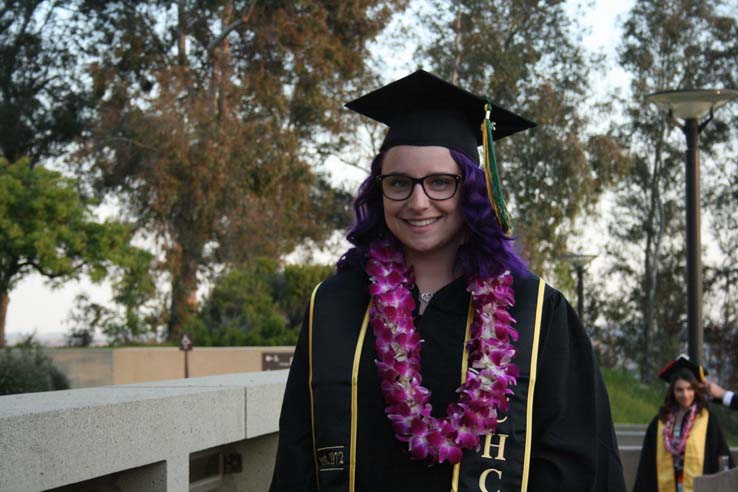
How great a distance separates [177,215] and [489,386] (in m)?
25.2

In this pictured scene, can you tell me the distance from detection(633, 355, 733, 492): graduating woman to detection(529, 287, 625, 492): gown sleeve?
22.4 ft

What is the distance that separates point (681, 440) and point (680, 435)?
6 cm

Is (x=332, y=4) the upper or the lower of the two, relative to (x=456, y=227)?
upper

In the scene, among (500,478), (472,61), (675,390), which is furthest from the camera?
(472,61)

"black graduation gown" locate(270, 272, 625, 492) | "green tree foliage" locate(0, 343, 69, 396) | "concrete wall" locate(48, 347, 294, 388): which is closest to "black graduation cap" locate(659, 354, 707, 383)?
"green tree foliage" locate(0, 343, 69, 396)

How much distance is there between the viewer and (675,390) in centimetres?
960

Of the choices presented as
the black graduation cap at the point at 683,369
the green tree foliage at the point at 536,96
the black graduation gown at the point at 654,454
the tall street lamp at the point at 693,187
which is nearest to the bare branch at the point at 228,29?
the green tree foliage at the point at 536,96

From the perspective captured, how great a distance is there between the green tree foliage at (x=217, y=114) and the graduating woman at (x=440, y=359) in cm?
2313

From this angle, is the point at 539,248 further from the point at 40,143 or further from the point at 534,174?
the point at 40,143

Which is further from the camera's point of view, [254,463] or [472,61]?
[472,61]

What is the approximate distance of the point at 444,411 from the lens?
2.74 meters

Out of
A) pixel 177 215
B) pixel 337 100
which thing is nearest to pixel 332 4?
pixel 337 100

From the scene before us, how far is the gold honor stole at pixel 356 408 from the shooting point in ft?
8.71

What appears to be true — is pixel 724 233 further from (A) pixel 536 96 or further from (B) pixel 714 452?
(B) pixel 714 452
